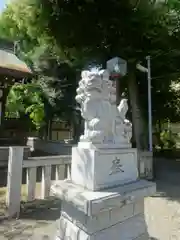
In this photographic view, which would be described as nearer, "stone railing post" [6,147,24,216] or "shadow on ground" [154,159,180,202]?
"stone railing post" [6,147,24,216]

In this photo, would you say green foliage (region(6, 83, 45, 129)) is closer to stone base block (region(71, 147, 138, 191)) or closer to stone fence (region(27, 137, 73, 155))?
stone fence (region(27, 137, 73, 155))

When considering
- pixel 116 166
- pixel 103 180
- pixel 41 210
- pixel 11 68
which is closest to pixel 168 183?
pixel 41 210

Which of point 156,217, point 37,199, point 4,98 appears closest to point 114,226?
point 156,217

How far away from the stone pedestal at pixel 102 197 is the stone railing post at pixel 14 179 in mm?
A: 1263

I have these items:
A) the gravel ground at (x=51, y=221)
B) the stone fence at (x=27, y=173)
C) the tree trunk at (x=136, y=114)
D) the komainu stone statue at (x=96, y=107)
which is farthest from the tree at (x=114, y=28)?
the komainu stone statue at (x=96, y=107)

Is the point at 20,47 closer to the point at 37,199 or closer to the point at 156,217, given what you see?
the point at 37,199

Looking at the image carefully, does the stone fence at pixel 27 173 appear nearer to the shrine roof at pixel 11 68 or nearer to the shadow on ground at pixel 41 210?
the shadow on ground at pixel 41 210

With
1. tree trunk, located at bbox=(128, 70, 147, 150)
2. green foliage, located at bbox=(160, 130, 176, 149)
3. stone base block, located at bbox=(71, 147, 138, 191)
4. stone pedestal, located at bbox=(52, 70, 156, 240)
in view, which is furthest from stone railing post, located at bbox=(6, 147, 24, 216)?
green foliage, located at bbox=(160, 130, 176, 149)

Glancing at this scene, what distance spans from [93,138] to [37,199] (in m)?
2.48

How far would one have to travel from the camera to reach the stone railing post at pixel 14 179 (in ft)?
11.4

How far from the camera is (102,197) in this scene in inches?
81.4

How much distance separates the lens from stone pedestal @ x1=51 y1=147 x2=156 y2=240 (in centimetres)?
212

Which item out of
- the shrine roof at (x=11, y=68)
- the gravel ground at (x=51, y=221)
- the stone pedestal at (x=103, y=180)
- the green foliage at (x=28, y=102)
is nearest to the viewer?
the stone pedestal at (x=103, y=180)

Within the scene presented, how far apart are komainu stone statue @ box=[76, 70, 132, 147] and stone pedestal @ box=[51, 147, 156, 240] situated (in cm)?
13
